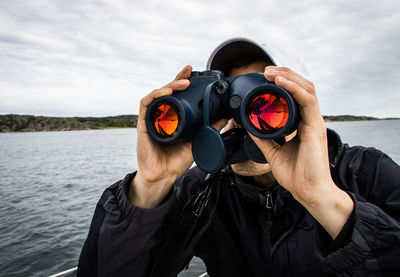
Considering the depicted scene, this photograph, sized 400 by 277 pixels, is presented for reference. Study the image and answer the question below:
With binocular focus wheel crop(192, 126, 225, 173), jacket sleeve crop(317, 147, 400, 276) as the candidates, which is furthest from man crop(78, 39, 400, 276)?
binocular focus wheel crop(192, 126, 225, 173)

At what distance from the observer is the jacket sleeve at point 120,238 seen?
114 cm

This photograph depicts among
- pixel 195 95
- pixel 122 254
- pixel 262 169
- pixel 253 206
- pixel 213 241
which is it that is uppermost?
pixel 195 95

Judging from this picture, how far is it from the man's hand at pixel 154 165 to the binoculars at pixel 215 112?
10cm

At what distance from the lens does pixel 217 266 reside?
157 centimetres

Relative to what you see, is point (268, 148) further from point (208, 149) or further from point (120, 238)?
point (120, 238)

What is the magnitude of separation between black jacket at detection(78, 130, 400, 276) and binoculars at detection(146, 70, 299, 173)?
0.37 m

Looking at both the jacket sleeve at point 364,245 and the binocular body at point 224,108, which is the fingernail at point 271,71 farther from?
the jacket sleeve at point 364,245

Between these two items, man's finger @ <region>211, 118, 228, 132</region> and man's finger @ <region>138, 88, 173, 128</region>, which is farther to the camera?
man's finger @ <region>211, 118, 228, 132</region>

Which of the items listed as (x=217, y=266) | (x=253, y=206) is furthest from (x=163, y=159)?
(x=217, y=266)

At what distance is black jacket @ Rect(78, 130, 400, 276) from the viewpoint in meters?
0.91

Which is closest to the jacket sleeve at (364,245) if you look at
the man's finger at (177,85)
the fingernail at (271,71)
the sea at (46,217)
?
the fingernail at (271,71)

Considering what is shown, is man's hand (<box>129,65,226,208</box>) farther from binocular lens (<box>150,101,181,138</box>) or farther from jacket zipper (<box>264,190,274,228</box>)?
jacket zipper (<box>264,190,274,228</box>)

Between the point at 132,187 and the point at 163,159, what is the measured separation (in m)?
0.21

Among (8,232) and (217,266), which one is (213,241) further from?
(8,232)
